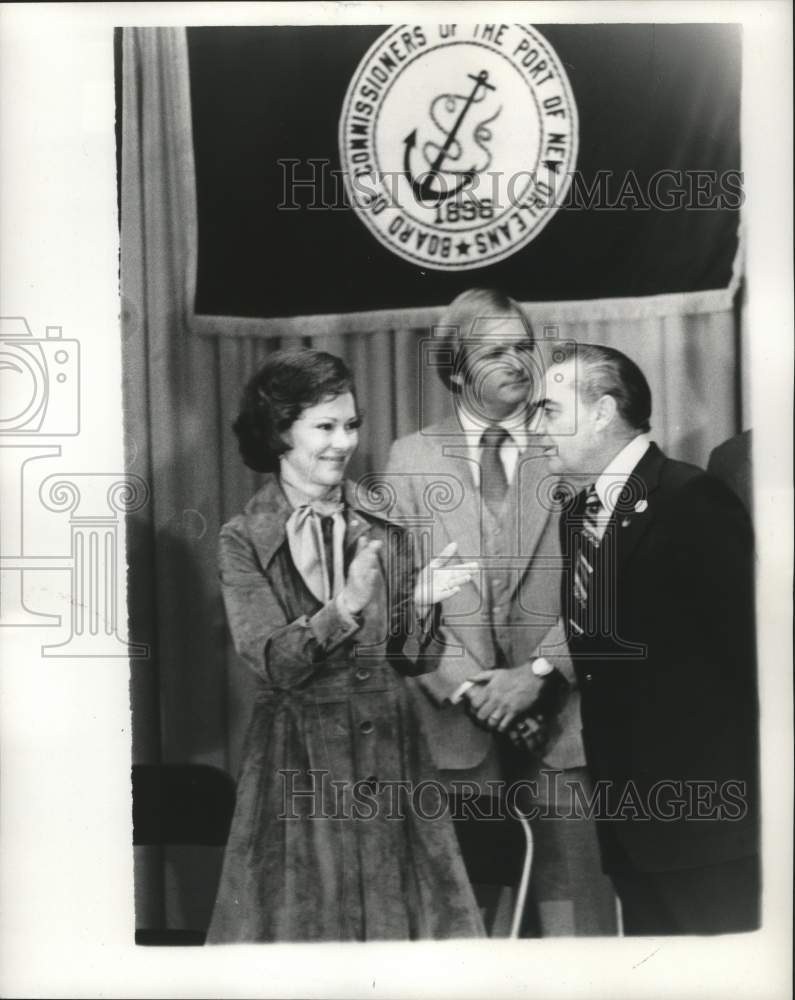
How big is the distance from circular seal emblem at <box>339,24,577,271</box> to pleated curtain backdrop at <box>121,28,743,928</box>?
0.63 feet

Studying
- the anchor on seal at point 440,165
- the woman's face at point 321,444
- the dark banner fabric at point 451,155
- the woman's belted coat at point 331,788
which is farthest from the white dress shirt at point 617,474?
the anchor on seal at point 440,165

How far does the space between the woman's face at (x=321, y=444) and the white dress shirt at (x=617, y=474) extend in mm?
546

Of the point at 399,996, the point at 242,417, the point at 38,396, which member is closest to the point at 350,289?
the point at 242,417

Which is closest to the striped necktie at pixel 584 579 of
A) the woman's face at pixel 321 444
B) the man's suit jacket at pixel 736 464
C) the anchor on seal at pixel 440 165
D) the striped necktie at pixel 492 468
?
the striped necktie at pixel 492 468

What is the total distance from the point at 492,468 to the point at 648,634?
49 cm

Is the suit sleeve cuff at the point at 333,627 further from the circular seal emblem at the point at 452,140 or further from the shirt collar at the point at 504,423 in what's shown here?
the circular seal emblem at the point at 452,140

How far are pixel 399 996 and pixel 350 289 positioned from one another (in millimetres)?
1530

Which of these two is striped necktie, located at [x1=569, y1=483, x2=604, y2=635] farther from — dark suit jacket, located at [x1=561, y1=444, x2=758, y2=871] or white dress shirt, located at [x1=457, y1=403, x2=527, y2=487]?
white dress shirt, located at [x1=457, y1=403, x2=527, y2=487]

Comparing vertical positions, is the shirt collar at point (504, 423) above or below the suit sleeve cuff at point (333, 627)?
above

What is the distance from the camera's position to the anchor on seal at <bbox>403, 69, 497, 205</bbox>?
2.13m

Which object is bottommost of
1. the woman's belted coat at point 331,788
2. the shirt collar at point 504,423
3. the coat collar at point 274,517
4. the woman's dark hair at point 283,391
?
the woman's belted coat at point 331,788

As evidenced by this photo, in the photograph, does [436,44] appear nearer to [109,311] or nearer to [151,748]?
[109,311]

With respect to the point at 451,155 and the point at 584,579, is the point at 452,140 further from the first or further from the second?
the point at 584,579

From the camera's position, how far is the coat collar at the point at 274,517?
2.15 metres
